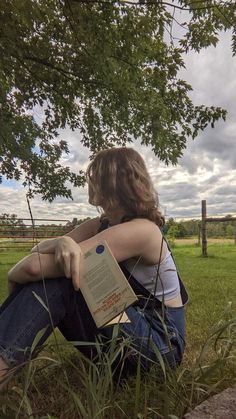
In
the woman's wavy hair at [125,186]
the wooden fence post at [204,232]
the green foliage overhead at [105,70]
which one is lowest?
the wooden fence post at [204,232]

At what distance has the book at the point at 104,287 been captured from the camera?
1.20 m

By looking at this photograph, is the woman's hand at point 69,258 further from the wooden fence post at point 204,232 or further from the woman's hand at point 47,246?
the wooden fence post at point 204,232

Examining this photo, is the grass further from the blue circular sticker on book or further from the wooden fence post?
the wooden fence post

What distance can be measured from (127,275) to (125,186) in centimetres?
35

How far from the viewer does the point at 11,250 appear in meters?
17.0

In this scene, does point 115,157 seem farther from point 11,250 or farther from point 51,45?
point 11,250

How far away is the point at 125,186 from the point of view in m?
1.62

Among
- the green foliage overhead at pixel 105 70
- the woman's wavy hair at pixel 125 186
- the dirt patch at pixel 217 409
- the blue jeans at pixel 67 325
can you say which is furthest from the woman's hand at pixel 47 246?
the green foliage overhead at pixel 105 70

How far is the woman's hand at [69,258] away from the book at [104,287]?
0.9 inches

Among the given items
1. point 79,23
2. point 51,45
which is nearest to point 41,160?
point 51,45

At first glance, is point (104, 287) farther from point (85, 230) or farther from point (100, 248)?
point (85, 230)

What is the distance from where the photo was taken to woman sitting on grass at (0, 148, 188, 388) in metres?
1.29

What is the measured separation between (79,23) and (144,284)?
339 centimetres

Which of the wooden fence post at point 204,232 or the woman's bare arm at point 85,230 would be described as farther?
the wooden fence post at point 204,232
